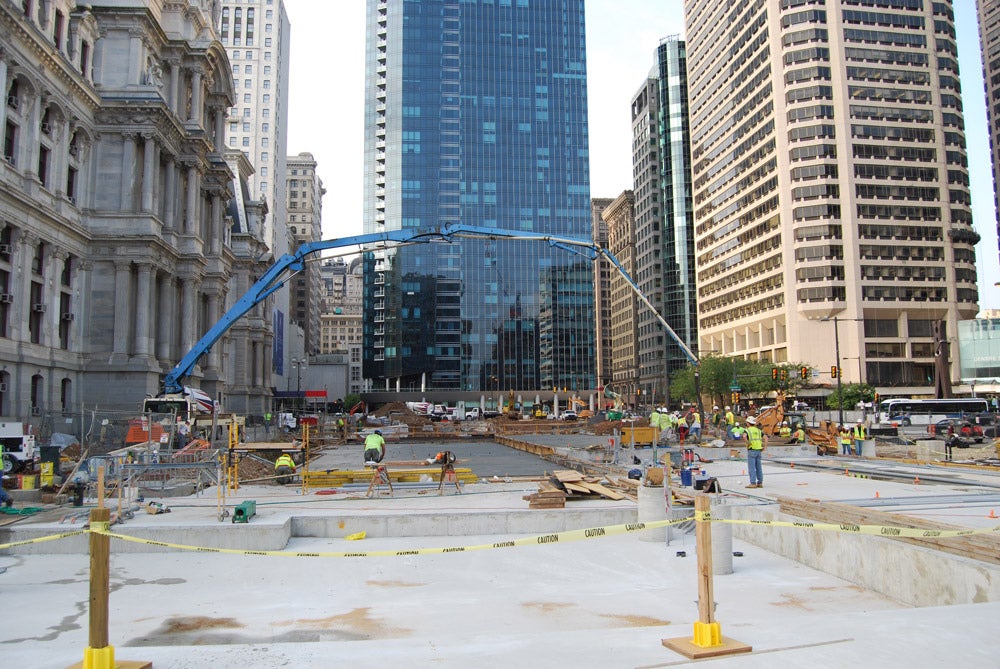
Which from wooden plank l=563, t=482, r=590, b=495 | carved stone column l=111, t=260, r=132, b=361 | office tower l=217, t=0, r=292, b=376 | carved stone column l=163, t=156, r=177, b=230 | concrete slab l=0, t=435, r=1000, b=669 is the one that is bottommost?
concrete slab l=0, t=435, r=1000, b=669

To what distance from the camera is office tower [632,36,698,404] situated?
14338 cm

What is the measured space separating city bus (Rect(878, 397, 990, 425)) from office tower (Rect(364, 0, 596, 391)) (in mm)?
74127

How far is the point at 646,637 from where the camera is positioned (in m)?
6.61

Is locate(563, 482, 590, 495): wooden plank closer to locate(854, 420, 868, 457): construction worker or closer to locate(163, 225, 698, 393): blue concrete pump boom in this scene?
locate(163, 225, 698, 393): blue concrete pump boom

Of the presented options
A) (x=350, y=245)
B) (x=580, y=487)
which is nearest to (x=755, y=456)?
(x=580, y=487)

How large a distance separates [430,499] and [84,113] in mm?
41685

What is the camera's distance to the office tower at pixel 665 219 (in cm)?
14338

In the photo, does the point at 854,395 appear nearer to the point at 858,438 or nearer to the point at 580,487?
the point at 858,438

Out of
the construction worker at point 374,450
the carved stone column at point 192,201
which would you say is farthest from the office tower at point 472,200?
the construction worker at point 374,450

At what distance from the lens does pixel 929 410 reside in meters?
62.5

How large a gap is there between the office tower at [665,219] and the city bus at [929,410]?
240 feet

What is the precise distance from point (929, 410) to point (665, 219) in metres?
89.7

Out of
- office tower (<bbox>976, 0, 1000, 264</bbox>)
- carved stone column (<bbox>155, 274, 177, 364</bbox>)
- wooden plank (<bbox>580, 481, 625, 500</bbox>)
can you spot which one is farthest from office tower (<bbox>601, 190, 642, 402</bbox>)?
wooden plank (<bbox>580, 481, 625, 500</bbox>)

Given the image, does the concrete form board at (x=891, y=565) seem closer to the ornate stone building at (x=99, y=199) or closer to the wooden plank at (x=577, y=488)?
the wooden plank at (x=577, y=488)
